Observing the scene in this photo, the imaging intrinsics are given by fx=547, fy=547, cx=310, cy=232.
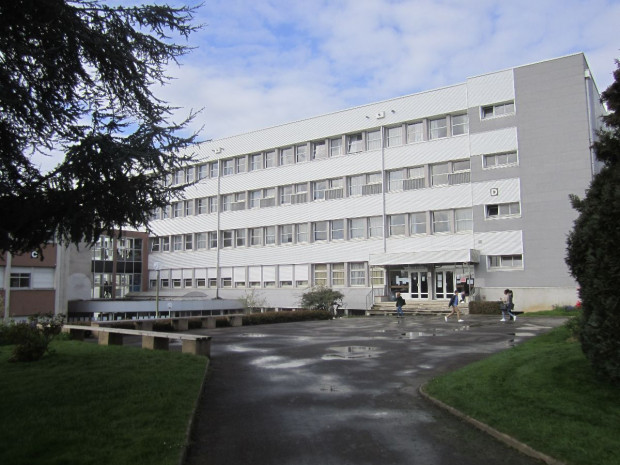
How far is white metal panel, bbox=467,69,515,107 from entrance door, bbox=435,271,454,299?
11.7m

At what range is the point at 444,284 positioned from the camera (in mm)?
37562

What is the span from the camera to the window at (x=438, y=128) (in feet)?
127

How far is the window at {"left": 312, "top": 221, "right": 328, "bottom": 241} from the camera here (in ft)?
144

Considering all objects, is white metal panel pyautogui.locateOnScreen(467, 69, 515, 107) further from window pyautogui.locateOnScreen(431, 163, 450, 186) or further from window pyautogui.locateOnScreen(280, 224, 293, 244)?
window pyautogui.locateOnScreen(280, 224, 293, 244)

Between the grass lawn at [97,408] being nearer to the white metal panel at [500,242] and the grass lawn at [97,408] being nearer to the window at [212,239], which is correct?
the white metal panel at [500,242]

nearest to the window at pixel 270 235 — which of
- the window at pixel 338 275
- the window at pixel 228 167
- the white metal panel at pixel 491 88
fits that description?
the window at pixel 338 275

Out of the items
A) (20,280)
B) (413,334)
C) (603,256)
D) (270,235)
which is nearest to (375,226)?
(270,235)

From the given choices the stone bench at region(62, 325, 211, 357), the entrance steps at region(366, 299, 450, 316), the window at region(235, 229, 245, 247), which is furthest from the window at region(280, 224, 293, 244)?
the stone bench at region(62, 325, 211, 357)

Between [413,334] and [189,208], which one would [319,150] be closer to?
[189,208]

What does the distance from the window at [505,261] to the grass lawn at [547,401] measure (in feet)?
79.9

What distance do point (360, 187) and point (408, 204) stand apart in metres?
4.59

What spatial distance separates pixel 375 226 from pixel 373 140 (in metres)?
6.72

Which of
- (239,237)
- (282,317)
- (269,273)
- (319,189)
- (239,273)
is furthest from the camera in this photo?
(239,237)

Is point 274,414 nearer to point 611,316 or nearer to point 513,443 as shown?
point 513,443
